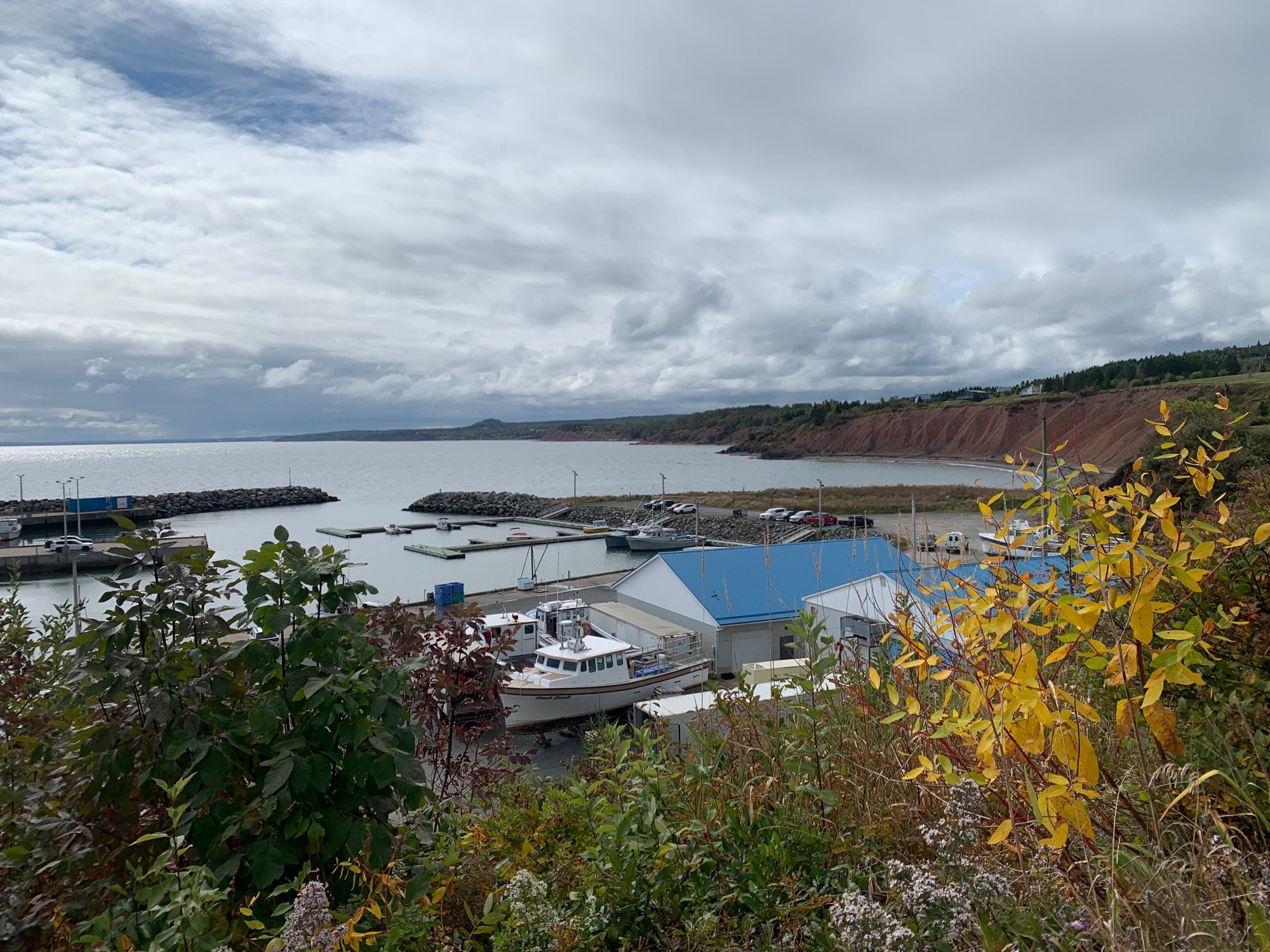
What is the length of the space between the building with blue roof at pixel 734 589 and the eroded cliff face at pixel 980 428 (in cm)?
6522

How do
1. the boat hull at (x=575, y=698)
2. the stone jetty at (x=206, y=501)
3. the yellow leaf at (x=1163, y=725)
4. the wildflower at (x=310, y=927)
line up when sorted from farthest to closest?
the stone jetty at (x=206, y=501)
the boat hull at (x=575, y=698)
the yellow leaf at (x=1163, y=725)
the wildflower at (x=310, y=927)

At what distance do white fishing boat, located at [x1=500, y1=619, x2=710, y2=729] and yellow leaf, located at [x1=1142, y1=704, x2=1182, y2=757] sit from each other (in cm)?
1266

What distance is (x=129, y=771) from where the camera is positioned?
6.83 feet

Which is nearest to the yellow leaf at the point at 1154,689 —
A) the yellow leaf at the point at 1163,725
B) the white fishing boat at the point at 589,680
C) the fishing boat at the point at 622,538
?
the yellow leaf at the point at 1163,725

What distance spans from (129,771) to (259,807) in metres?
0.43

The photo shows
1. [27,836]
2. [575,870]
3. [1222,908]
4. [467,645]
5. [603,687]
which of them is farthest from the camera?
[603,687]

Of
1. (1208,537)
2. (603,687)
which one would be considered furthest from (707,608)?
(1208,537)

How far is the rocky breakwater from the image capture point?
76188 mm

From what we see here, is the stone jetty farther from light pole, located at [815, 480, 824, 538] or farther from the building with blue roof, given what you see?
the building with blue roof

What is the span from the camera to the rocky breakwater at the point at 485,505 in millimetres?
76188

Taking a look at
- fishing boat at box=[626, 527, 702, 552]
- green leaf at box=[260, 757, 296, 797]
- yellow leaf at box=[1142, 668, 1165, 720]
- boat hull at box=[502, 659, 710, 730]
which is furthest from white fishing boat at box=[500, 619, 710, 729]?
fishing boat at box=[626, 527, 702, 552]

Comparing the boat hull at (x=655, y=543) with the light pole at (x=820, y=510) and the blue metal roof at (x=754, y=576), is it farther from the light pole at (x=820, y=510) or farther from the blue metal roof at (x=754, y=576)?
the blue metal roof at (x=754, y=576)

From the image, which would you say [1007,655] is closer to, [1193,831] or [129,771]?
[1193,831]

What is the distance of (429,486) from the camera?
120188 millimetres
